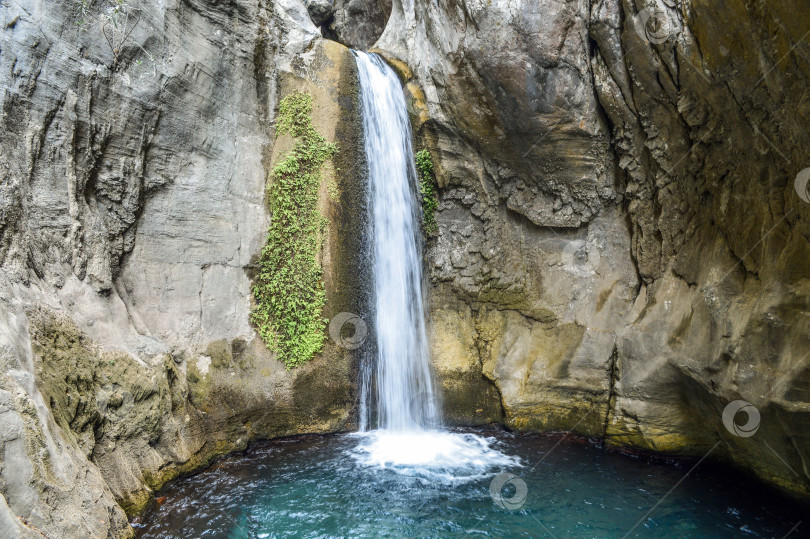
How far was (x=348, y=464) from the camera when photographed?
6.36m

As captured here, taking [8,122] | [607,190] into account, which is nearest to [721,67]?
[607,190]

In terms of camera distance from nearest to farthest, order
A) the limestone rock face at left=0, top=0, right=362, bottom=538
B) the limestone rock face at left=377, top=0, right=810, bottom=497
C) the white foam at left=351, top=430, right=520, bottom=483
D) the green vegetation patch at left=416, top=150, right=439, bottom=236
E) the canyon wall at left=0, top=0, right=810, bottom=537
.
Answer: the limestone rock face at left=0, top=0, right=362, bottom=538 < the canyon wall at left=0, top=0, right=810, bottom=537 < the limestone rock face at left=377, top=0, right=810, bottom=497 < the white foam at left=351, top=430, right=520, bottom=483 < the green vegetation patch at left=416, top=150, right=439, bottom=236

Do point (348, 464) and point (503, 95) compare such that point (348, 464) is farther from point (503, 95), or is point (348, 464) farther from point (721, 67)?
point (721, 67)

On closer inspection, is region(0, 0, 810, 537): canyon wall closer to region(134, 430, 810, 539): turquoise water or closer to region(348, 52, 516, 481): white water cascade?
region(348, 52, 516, 481): white water cascade

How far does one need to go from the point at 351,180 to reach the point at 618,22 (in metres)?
4.18

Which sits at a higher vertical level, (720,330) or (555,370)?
(720,330)
